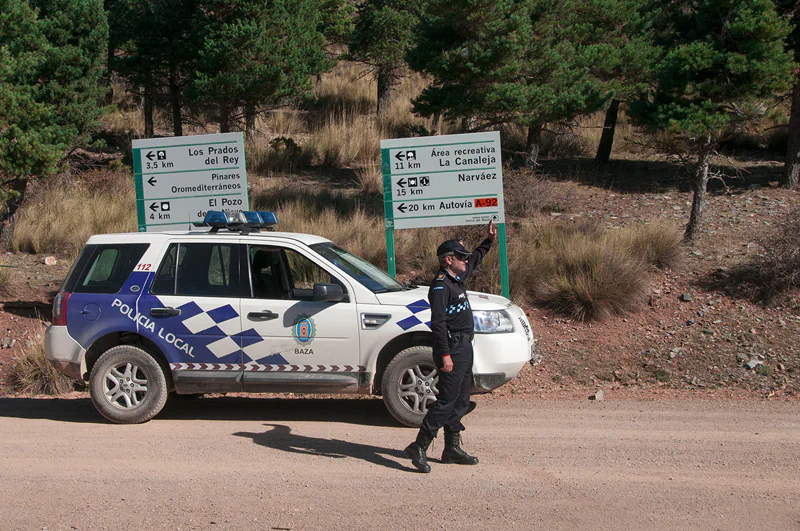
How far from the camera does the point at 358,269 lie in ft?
25.6

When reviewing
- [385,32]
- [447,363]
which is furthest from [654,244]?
[385,32]

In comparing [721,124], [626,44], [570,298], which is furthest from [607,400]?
[626,44]

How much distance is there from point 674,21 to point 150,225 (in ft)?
41.6

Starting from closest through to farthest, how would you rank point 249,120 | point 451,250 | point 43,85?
point 451,250
point 43,85
point 249,120

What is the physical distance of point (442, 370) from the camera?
5.82 metres

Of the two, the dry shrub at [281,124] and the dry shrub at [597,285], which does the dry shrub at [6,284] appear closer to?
the dry shrub at [597,285]

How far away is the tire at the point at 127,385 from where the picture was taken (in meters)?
7.45

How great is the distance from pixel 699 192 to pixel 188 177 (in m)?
8.66

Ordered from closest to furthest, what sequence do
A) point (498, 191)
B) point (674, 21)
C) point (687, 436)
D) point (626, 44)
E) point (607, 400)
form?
point (687, 436), point (607, 400), point (498, 191), point (674, 21), point (626, 44)

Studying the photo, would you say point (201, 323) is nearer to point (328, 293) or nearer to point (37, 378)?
point (328, 293)

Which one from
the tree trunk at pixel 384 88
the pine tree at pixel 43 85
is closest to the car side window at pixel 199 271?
the pine tree at pixel 43 85

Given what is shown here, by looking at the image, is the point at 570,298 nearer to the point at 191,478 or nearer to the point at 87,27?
the point at 191,478

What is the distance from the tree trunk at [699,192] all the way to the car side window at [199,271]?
28.8ft

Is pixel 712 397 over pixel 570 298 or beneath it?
beneath
